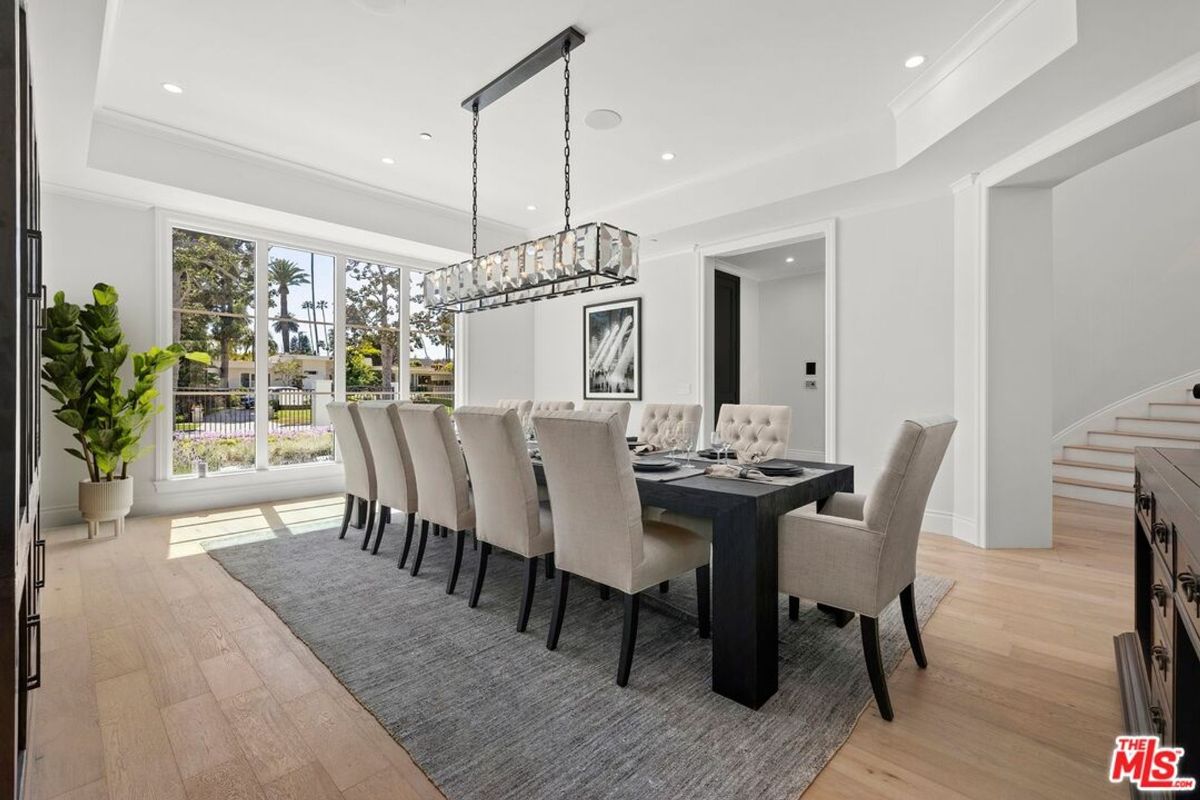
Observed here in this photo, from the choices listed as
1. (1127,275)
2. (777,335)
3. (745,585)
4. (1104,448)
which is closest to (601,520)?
(745,585)

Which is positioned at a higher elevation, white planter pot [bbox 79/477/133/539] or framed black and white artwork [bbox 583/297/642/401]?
framed black and white artwork [bbox 583/297/642/401]

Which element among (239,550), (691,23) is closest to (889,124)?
(691,23)

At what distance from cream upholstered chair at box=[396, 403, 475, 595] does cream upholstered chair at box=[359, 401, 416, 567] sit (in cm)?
20

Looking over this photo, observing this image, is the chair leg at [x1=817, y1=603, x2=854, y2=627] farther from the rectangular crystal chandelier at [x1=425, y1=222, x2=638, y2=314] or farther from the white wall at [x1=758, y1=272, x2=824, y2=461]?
the white wall at [x1=758, y1=272, x2=824, y2=461]

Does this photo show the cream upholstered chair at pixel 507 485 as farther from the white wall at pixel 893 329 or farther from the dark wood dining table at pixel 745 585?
the white wall at pixel 893 329

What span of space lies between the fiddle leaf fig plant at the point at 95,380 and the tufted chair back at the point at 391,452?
1959 mm

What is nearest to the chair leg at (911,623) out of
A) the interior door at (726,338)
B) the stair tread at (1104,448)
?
the interior door at (726,338)

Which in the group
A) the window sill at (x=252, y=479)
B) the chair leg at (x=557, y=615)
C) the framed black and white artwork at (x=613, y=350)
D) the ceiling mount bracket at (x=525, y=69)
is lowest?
the chair leg at (x=557, y=615)

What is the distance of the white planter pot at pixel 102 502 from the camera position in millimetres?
3689

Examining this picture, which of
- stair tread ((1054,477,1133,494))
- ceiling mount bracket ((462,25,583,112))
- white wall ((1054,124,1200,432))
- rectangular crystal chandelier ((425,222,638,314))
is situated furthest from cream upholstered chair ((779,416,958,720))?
white wall ((1054,124,1200,432))

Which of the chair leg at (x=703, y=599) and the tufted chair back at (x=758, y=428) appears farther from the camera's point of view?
the tufted chair back at (x=758, y=428)

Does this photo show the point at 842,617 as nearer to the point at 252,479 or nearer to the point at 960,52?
the point at 960,52

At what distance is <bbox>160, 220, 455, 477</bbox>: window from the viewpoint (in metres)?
4.59

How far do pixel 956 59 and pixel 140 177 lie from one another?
5.15m
